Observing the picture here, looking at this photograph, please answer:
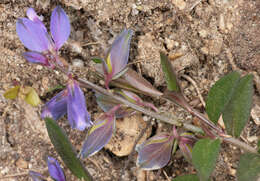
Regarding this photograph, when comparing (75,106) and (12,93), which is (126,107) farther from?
(12,93)

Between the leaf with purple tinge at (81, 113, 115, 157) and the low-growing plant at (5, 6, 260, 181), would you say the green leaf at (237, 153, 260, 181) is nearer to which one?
the low-growing plant at (5, 6, 260, 181)

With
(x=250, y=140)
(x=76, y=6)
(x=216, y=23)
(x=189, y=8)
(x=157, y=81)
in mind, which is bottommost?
(x=250, y=140)

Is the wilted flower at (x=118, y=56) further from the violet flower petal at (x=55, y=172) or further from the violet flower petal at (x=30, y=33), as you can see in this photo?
the violet flower petal at (x=55, y=172)

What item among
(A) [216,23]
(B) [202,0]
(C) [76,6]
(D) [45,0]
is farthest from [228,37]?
(D) [45,0]

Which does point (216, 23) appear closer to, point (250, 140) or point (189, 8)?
point (189, 8)

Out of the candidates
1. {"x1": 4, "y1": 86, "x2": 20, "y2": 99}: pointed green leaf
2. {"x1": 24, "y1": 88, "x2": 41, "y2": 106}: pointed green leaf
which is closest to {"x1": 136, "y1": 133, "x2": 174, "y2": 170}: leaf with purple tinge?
{"x1": 24, "y1": 88, "x2": 41, "y2": 106}: pointed green leaf

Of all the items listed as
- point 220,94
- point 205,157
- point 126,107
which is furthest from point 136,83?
point 205,157
